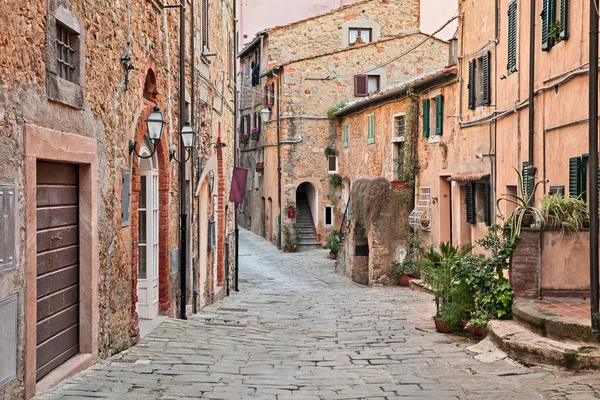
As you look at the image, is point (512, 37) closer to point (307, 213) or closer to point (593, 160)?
point (593, 160)

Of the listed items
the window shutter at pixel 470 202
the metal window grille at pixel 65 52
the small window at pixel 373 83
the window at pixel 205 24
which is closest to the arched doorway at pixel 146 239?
the metal window grille at pixel 65 52

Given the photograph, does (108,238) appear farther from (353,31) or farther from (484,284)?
(353,31)

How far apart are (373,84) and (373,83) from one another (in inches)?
1.9

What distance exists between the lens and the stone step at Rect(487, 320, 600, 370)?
6.59m

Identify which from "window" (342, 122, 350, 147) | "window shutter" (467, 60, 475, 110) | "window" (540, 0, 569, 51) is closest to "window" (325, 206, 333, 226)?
"window" (342, 122, 350, 147)

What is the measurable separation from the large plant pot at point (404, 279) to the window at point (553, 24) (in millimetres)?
8696

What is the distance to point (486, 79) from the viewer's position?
14531 mm

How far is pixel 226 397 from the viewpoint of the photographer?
6.24 metres

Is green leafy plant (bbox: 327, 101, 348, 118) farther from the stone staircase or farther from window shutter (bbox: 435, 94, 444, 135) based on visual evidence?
A: window shutter (bbox: 435, 94, 444, 135)

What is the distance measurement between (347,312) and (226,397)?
7.08m

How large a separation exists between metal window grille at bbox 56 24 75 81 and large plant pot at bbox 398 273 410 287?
13122 mm

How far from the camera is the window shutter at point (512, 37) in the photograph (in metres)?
12.5

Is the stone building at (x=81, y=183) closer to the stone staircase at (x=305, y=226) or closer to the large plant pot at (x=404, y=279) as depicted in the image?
the large plant pot at (x=404, y=279)

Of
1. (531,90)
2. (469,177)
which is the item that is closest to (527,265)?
(531,90)
